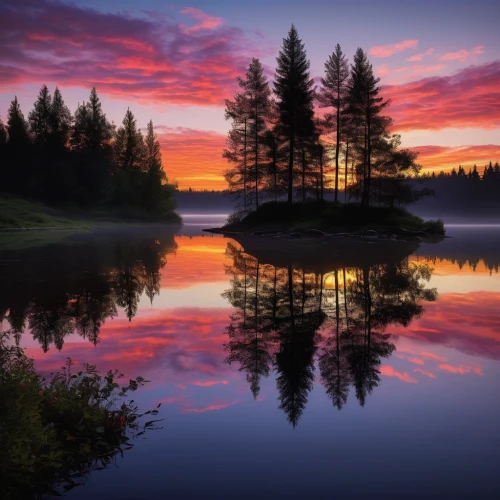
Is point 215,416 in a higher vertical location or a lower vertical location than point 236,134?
lower

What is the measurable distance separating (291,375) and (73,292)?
10.5 metres

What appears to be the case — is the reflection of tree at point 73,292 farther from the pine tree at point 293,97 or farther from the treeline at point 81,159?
the treeline at point 81,159

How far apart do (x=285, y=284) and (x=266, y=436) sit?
11.9m

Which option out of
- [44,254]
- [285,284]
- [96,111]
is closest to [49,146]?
[96,111]

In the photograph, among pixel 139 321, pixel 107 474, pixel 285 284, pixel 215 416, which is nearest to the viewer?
pixel 107 474

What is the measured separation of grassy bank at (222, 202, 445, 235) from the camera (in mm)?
47688

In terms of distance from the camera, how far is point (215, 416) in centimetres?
653

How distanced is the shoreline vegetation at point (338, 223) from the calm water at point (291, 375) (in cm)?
2742

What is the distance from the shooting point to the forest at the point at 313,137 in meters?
50.6

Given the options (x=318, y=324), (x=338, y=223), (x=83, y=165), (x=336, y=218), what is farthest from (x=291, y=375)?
(x=83, y=165)

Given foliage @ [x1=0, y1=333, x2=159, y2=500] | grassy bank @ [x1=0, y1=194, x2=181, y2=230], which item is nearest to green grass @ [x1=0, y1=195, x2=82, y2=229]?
grassy bank @ [x1=0, y1=194, x2=181, y2=230]

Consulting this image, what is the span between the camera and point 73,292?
16.3m

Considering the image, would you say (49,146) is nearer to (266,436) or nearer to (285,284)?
(285,284)

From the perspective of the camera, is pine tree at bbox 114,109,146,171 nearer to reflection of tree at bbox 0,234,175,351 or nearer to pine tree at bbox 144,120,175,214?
pine tree at bbox 144,120,175,214
